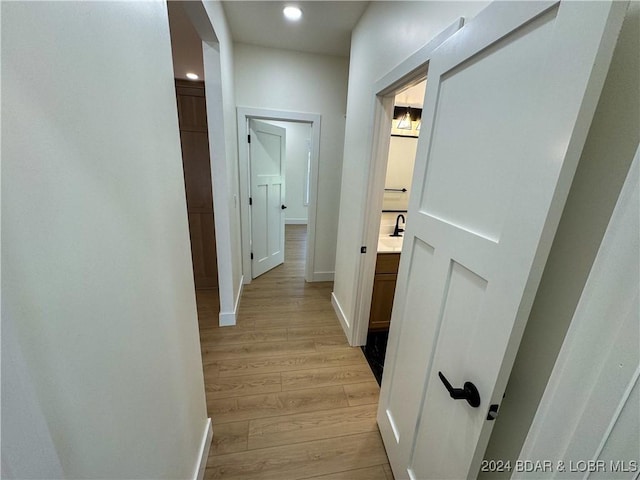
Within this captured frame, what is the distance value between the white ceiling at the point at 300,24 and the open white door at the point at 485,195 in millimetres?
1479

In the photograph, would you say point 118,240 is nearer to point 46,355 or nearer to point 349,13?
point 46,355

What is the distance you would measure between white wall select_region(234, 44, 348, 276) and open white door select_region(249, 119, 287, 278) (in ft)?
1.13

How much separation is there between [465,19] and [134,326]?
144 cm

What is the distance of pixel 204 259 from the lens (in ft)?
9.96

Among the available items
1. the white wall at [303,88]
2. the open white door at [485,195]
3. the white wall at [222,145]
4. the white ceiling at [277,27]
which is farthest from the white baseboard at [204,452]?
the white ceiling at [277,27]

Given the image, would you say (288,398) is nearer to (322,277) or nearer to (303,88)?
(322,277)

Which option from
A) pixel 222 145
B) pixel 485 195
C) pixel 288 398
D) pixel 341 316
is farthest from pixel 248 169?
pixel 485 195

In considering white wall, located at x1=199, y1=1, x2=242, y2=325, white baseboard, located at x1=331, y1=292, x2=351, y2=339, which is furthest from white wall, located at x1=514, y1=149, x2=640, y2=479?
white wall, located at x1=199, y1=1, x2=242, y2=325

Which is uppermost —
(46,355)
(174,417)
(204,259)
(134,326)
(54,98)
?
(54,98)

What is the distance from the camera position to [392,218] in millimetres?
2658

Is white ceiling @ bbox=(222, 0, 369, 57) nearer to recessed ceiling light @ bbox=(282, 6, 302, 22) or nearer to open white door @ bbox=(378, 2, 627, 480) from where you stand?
recessed ceiling light @ bbox=(282, 6, 302, 22)

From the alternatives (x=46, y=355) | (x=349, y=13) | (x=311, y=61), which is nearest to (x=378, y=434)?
(x=46, y=355)

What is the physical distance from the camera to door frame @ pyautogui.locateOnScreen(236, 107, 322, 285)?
2.69 metres

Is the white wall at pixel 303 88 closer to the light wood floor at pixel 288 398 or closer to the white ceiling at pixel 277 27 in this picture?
the white ceiling at pixel 277 27
